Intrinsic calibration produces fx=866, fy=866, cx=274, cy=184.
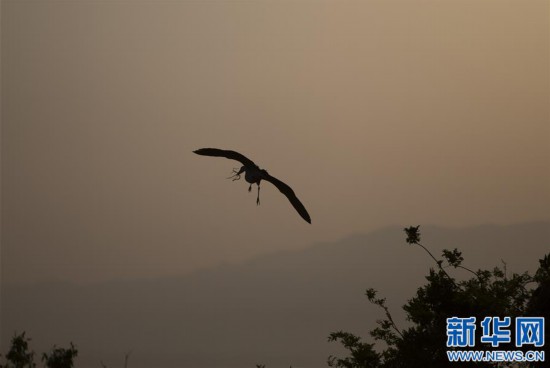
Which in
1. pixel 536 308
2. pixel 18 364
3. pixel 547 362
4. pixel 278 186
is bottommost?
pixel 18 364

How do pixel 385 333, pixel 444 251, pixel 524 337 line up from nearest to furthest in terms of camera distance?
1. pixel 524 337
2. pixel 444 251
3. pixel 385 333

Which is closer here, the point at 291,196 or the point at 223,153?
the point at 223,153

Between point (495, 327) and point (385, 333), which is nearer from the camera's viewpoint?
point (495, 327)

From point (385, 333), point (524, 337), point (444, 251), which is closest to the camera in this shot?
point (524, 337)

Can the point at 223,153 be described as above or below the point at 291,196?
above

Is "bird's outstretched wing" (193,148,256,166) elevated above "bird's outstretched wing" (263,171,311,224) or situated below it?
above

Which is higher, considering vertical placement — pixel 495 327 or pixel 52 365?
pixel 495 327

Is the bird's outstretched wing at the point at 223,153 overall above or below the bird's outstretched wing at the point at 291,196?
above

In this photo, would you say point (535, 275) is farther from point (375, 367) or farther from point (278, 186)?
point (278, 186)

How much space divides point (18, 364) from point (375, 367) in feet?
32.3

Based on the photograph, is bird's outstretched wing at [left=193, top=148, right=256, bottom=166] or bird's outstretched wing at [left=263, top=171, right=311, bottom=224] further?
bird's outstretched wing at [left=263, top=171, right=311, bottom=224]

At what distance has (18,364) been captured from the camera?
22719 mm

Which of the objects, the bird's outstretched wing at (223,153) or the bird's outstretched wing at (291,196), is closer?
the bird's outstretched wing at (223,153)

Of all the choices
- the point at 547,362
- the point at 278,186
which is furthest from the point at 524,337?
the point at 278,186
